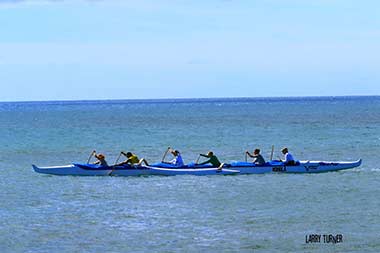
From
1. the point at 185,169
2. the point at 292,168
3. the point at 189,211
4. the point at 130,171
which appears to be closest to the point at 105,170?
the point at 130,171

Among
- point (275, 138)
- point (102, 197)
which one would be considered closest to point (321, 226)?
point (102, 197)

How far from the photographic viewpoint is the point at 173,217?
2592 centimetres

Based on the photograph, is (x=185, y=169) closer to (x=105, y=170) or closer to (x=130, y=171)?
(x=130, y=171)

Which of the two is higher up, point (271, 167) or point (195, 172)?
point (271, 167)

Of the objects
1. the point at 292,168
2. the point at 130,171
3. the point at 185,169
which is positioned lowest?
the point at 130,171

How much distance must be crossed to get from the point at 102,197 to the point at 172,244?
9034 mm

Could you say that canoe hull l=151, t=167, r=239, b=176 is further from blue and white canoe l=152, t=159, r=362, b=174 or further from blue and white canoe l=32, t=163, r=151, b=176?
blue and white canoe l=32, t=163, r=151, b=176

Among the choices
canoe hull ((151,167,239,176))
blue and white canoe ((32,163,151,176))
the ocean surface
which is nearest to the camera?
the ocean surface

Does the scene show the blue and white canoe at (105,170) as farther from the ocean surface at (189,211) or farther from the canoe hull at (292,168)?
the canoe hull at (292,168)

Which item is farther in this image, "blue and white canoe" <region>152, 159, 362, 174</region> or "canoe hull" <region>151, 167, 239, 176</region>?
"blue and white canoe" <region>152, 159, 362, 174</region>

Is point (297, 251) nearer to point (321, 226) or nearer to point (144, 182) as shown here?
point (321, 226)

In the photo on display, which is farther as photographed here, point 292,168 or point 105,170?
point 292,168

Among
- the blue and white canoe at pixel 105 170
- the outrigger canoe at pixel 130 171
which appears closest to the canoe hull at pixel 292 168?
the outrigger canoe at pixel 130 171

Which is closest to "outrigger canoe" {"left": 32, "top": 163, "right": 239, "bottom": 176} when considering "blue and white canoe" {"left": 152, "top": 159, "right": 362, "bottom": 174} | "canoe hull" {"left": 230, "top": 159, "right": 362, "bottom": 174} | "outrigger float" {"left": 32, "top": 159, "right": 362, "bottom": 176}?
"outrigger float" {"left": 32, "top": 159, "right": 362, "bottom": 176}
